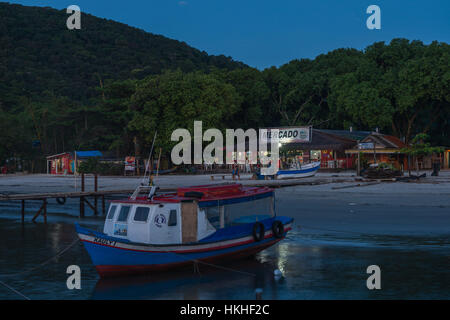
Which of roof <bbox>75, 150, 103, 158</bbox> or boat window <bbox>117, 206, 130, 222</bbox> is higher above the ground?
roof <bbox>75, 150, 103, 158</bbox>

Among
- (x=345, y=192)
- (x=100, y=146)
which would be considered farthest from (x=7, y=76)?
(x=345, y=192)

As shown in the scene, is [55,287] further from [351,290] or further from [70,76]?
[70,76]

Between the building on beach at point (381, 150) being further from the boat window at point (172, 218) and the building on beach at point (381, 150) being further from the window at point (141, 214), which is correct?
the window at point (141, 214)

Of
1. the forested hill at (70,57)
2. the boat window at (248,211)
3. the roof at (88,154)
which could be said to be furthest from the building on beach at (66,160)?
the boat window at (248,211)

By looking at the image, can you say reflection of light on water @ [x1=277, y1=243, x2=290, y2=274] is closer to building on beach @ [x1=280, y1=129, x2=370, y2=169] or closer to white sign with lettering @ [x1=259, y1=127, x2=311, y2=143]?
building on beach @ [x1=280, y1=129, x2=370, y2=169]

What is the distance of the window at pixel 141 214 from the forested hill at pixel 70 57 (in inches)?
4424

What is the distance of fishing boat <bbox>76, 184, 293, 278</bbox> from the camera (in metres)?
15.6

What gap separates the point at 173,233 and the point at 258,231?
11.1ft

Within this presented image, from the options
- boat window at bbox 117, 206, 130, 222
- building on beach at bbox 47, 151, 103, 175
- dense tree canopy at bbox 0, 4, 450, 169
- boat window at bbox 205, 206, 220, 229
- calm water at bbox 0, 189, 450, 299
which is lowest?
calm water at bbox 0, 189, 450, 299

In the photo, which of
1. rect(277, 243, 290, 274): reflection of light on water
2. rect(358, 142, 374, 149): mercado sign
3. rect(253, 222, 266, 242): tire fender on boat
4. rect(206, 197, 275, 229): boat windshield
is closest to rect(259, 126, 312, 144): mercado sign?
rect(358, 142, 374, 149): mercado sign

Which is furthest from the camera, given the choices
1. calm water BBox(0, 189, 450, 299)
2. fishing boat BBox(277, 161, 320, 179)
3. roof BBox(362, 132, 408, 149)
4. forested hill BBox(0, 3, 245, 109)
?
forested hill BBox(0, 3, 245, 109)

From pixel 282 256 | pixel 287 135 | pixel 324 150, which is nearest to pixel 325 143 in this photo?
pixel 324 150

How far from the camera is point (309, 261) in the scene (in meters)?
18.0

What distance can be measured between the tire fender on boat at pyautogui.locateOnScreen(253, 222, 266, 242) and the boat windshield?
0.60m
